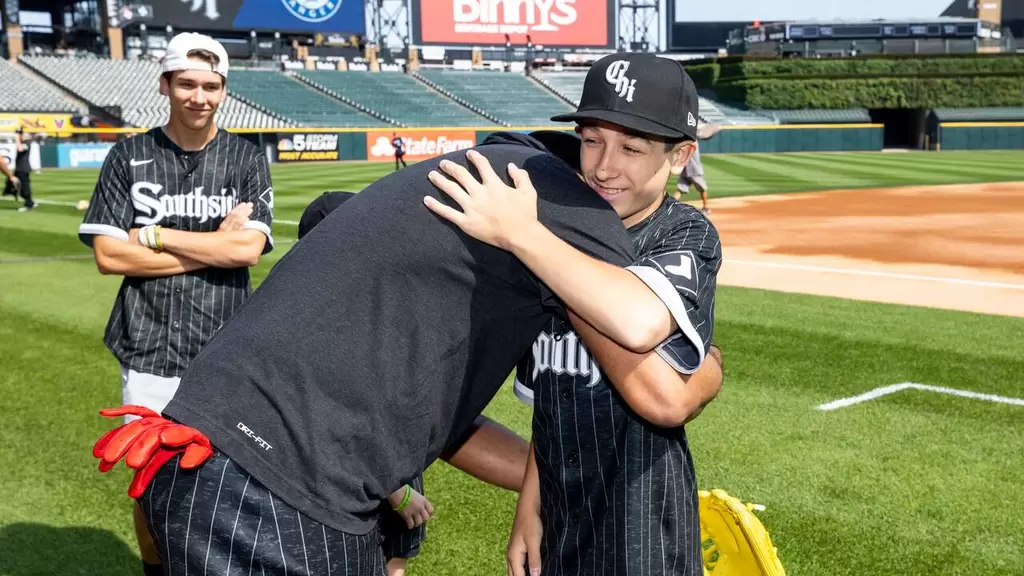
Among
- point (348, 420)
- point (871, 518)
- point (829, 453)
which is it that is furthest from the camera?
point (829, 453)

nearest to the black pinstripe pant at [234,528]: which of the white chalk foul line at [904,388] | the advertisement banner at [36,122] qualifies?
the white chalk foul line at [904,388]

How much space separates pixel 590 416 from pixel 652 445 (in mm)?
166

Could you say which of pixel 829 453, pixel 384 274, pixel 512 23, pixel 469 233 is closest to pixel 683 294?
pixel 469 233

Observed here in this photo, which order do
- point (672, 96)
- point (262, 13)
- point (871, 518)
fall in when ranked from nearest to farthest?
point (672, 96) → point (871, 518) → point (262, 13)

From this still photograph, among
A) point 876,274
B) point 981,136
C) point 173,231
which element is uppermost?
point 173,231

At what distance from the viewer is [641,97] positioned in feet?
7.64

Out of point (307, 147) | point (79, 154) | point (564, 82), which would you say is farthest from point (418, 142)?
point (564, 82)

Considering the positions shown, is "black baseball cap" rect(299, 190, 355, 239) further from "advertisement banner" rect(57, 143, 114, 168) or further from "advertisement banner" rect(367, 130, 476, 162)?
"advertisement banner" rect(367, 130, 476, 162)

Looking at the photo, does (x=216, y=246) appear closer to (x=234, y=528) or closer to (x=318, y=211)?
(x=318, y=211)

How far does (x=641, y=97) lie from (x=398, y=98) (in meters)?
59.1

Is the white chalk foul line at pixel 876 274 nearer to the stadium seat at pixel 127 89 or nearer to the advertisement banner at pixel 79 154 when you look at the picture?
the advertisement banner at pixel 79 154

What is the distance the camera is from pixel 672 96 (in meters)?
2.35

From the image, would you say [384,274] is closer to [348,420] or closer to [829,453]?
[348,420]

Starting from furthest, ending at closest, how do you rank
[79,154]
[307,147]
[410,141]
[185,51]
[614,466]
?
[410,141] → [307,147] → [79,154] → [185,51] → [614,466]
